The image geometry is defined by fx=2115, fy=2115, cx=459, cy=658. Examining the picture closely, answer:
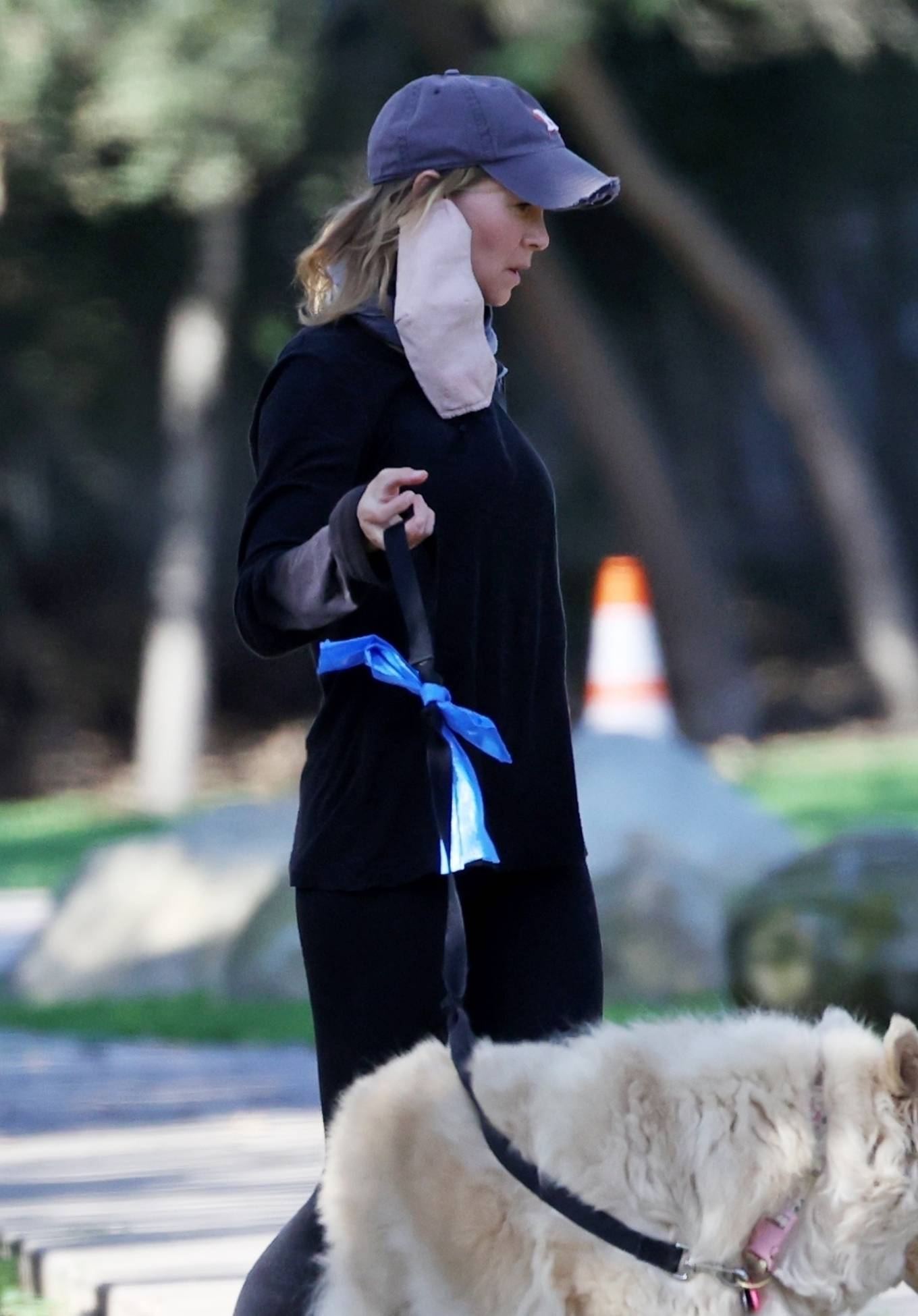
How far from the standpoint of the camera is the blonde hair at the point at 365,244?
3088mm

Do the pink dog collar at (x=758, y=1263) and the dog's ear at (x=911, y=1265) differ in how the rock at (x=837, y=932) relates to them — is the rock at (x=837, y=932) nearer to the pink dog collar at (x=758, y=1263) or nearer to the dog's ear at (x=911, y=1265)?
the dog's ear at (x=911, y=1265)

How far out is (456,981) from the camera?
2865 mm

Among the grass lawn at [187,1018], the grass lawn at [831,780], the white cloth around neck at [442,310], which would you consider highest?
the white cloth around neck at [442,310]

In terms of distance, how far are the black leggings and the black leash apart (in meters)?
0.11

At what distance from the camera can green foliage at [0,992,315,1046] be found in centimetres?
827

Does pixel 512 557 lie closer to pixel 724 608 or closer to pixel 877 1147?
pixel 877 1147

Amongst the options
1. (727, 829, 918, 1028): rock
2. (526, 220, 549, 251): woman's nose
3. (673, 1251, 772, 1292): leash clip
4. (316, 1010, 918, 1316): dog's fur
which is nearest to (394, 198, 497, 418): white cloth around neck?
(526, 220, 549, 251): woman's nose

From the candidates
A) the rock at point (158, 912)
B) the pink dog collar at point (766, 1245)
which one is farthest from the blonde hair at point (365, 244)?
the rock at point (158, 912)

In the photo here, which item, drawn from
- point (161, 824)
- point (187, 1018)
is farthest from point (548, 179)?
point (161, 824)

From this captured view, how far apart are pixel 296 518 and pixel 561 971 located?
2.63ft

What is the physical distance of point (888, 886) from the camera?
6.66m

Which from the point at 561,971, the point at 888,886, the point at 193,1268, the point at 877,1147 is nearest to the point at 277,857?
the point at 888,886

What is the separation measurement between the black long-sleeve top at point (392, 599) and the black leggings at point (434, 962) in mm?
62

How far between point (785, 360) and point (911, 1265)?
636 inches
